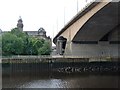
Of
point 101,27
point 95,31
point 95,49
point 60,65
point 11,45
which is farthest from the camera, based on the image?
point 95,49

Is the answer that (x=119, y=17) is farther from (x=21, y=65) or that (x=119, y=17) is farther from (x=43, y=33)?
(x=43, y=33)

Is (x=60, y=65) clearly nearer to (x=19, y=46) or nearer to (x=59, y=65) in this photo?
(x=59, y=65)

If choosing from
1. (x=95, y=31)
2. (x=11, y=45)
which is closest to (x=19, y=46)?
(x=11, y=45)

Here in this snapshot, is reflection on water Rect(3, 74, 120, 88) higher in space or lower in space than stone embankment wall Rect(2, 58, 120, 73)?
lower

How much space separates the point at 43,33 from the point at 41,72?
5532cm

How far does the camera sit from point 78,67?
33844mm

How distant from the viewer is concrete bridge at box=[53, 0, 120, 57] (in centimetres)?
2778

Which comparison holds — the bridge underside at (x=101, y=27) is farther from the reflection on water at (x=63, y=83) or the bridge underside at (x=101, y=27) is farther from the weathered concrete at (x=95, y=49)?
the reflection on water at (x=63, y=83)

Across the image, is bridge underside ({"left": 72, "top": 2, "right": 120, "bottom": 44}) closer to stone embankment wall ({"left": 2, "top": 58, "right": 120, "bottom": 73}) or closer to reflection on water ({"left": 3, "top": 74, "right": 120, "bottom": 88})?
stone embankment wall ({"left": 2, "top": 58, "right": 120, "bottom": 73})

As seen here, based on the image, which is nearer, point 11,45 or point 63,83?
point 63,83

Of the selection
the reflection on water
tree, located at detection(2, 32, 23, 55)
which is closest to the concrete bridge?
the reflection on water

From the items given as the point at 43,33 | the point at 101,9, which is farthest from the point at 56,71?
the point at 43,33

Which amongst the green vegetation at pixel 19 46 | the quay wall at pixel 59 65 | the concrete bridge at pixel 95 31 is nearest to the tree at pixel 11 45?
the green vegetation at pixel 19 46

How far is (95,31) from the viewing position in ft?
121
